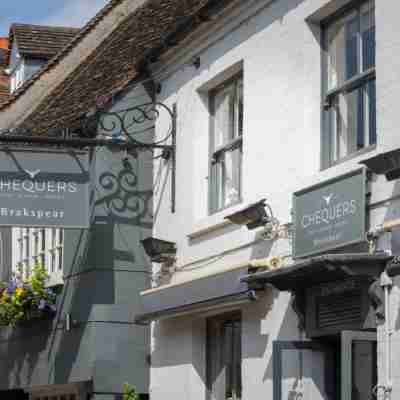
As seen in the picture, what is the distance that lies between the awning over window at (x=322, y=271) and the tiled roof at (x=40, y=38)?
569 inches

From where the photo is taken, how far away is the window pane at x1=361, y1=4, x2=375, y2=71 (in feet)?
41.8

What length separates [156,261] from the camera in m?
16.5

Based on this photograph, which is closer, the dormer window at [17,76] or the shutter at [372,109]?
the shutter at [372,109]

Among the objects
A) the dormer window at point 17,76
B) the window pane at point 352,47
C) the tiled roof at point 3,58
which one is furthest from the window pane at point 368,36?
the tiled roof at point 3,58

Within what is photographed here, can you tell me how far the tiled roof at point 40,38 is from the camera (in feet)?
88.5

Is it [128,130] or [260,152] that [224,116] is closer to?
[260,152]

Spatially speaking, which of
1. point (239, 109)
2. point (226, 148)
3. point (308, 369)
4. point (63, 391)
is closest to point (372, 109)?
point (308, 369)

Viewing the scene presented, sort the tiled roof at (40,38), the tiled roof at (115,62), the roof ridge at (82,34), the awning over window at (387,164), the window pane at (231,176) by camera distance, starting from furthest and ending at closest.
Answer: the tiled roof at (40,38)
the roof ridge at (82,34)
the tiled roof at (115,62)
the window pane at (231,176)
the awning over window at (387,164)

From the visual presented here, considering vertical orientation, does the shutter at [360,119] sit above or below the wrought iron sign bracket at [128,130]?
below

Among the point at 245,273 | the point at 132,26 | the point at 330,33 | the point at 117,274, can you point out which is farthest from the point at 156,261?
the point at 132,26

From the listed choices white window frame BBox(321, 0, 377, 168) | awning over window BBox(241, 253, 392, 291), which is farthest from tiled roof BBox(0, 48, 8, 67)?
awning over window BBox(241, 253, 392, 291)

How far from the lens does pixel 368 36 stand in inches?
505

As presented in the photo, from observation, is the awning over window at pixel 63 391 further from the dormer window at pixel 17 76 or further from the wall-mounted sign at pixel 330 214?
the dormer window at pixel 17 76

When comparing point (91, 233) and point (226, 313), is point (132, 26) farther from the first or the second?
point (226, 313)
